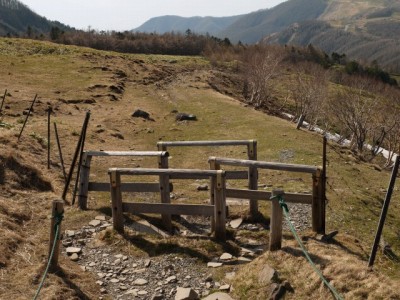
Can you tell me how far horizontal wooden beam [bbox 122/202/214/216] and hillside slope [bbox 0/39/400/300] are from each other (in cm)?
67

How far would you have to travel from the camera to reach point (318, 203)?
11008 mm

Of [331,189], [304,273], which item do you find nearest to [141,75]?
[331,189]

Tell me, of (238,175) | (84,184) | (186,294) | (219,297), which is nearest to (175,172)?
(186,294)

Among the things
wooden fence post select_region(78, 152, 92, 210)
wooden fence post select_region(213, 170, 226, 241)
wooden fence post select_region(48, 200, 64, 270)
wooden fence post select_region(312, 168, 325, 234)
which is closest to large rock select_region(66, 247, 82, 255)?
wooden fence post select_region(48, 200, 64, 270)

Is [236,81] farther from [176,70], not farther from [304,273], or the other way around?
[304,273]

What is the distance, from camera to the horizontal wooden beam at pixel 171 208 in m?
Answer: 10.8


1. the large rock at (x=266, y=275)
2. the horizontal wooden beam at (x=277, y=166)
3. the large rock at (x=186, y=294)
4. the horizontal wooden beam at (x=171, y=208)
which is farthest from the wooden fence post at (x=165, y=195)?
the large rock at (x=266, y=275)

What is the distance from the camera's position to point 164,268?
9.58 metres

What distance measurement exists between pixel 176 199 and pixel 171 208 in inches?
181

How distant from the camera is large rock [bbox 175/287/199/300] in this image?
830 cm

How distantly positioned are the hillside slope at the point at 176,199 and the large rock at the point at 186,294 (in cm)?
70

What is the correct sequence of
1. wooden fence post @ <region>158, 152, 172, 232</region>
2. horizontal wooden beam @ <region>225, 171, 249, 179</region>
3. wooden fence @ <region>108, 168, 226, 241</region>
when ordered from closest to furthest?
wooden fence @ <region>108, 168, 226, 241</region>, wooden fence post @ <region>158, 152, 172, 232</region>, horizontal wooden beam @ <region>225, 171, 249, 179</region>

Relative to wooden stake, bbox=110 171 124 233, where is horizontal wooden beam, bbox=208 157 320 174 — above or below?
above

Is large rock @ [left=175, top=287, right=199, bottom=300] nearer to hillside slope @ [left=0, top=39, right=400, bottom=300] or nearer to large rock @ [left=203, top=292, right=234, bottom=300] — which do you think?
large rock @ [left=203, top=292, right=234, bottom=300]
